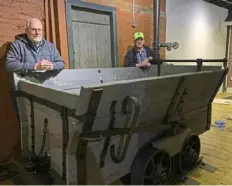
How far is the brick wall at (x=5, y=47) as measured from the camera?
2.26 m

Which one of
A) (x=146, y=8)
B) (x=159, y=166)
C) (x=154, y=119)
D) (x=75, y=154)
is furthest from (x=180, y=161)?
(x=146, y=8)

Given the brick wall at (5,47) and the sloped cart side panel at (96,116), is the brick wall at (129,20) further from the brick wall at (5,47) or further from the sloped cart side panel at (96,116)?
the sloped cart side panel at (96,116)

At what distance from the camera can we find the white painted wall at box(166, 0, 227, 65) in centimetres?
459

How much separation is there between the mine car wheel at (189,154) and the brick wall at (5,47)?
1.80 metres

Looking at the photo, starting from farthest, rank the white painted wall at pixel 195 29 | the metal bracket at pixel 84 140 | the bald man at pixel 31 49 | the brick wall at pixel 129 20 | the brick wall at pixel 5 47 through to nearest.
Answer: the white painted wall at pixel 195 29 < the brick wall at pixel 129 20 < the brick wall at pixel 5 47 < the bald man at pixel 31 49 < the metal bracket at pixel 84 140

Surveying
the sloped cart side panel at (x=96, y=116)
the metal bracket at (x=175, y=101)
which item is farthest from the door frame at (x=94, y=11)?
the metal bracket at (x=175, y=101)

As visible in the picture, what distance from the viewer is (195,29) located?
17.7 feet

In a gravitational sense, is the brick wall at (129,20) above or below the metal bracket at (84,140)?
above

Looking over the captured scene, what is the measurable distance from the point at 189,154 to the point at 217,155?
2.30ft

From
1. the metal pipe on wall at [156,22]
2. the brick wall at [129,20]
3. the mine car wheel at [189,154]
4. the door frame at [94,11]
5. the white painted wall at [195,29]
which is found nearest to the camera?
the mine car wheel at [189,154]

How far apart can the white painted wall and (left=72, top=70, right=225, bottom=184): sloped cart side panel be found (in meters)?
3.25

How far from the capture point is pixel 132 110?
50.4 inches

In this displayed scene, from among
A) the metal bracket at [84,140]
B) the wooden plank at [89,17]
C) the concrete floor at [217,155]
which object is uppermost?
the wooden plank at [89,17]

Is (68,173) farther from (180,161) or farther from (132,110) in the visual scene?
(180,161)
